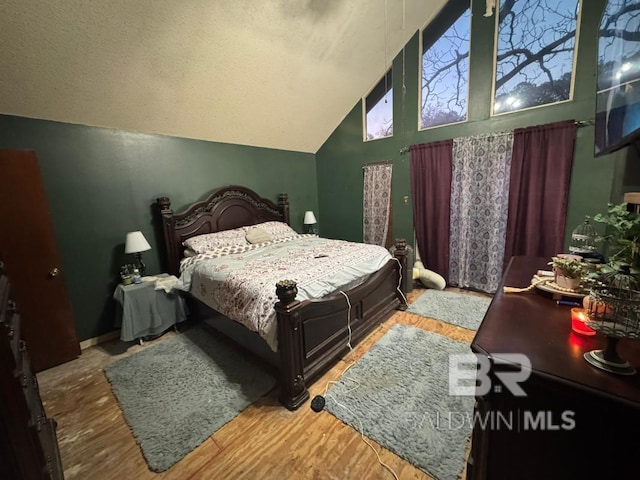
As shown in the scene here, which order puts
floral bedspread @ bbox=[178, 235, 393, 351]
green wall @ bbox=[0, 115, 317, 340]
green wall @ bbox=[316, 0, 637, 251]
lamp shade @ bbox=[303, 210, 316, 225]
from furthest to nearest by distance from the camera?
1. lamp shade @ bbox=[303, 210, 316, 225]
2. green wall @ bbox=[316, 0, 637, 251]
3. green wall @ bbox=[0, 115, 317, 340]
4. floral bedspread @ bbox=[178, 235, 393, 351]

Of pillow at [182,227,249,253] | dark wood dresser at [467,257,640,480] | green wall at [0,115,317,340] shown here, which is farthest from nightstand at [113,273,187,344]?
dark wood dresser at [467,257,640,480]

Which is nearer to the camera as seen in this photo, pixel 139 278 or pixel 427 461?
pixel 427 461

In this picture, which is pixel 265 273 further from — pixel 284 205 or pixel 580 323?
pixel 284 205

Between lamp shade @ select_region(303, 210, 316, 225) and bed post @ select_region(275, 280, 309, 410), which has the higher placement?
lamp shade @ select_region(303, 210, 316, 225)

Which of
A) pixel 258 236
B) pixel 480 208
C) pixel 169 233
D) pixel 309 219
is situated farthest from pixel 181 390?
pixel 480 208

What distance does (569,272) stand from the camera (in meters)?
1.15

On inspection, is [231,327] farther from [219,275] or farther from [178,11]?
[178,11]

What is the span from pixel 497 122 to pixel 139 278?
4.30 metres

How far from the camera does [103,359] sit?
2326 millimetres

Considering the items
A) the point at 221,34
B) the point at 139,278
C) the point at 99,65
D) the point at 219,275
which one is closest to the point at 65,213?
the point at 139,278

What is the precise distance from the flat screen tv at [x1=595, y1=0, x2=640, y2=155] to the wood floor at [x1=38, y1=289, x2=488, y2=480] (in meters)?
1.94

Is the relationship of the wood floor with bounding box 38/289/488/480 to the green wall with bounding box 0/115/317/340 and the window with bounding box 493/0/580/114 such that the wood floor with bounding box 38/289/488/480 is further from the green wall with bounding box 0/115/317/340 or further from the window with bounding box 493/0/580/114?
the window with bounding box 493/0/580/114

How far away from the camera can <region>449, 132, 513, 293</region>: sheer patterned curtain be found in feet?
9.94

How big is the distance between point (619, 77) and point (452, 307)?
90.1 inches
